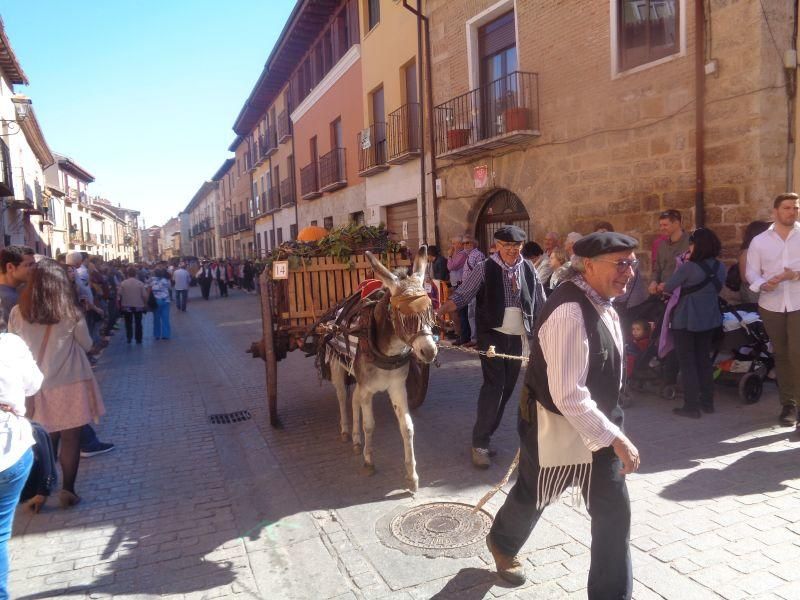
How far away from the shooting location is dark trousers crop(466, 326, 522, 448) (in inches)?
180

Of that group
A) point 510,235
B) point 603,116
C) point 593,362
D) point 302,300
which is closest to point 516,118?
point 603,116

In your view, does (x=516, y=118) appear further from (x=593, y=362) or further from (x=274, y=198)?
(x=274, y=198)

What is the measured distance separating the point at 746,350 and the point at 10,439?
657cm

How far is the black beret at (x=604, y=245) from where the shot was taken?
2461 mm

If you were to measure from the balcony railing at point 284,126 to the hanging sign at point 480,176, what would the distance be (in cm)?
1599

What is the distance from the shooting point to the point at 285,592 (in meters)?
3.13

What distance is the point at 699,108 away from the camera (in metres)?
8.09

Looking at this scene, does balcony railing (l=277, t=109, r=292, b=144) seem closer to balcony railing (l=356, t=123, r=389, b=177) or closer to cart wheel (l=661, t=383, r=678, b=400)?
balcony railing (l=356, t=123, r=389, b=177)

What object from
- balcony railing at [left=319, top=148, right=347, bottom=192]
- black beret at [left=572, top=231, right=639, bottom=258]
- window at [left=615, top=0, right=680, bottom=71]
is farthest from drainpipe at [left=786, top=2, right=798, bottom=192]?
balcony railing at [left=319, top=148, right=347, bottom=192]

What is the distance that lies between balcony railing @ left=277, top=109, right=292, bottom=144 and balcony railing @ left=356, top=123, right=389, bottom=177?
1005cm

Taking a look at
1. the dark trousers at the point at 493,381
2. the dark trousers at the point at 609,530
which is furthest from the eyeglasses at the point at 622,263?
the dark trousers at the point at 493,381

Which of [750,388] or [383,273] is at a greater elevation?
[383,273]

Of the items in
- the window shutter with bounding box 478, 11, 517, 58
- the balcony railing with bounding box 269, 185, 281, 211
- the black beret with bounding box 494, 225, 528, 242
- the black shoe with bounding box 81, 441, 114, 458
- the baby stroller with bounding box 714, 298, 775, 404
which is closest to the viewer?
the black beret with bounding box 494, 225, 528, 242

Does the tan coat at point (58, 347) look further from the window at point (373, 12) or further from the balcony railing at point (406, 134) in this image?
the window at point (373, 12)
